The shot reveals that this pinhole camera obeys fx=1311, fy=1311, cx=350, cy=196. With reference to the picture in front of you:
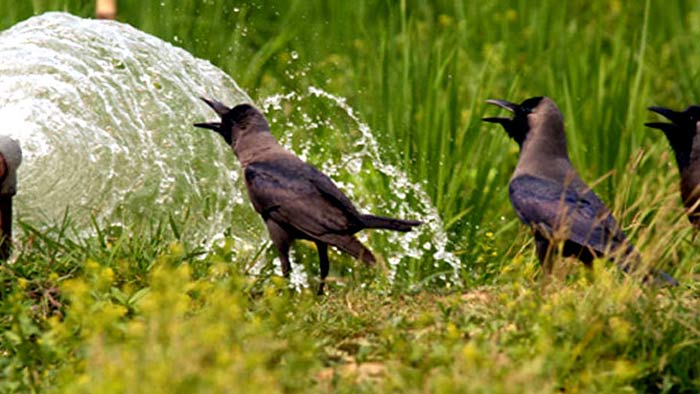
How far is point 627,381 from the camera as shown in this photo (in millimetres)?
4039

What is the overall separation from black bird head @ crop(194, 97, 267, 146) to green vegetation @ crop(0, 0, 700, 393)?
53 cm

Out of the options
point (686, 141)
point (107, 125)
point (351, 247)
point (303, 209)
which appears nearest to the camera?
point (351, 247)

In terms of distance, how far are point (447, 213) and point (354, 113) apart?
1.06 m

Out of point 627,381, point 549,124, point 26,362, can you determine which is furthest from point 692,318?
point 26,362

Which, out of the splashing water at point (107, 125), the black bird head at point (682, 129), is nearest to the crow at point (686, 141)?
the black bird head at point (682, 129)

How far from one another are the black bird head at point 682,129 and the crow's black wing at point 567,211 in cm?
83

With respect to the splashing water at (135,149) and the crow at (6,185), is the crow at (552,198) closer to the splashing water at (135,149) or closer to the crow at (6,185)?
the splashing water at (135,149)

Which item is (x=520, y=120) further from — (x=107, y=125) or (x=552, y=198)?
(x=107, y=125)

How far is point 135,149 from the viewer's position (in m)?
6.49

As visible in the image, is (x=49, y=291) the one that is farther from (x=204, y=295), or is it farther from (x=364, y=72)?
(x=364, y=72)

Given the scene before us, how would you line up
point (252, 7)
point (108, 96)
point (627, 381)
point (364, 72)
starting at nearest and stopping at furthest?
1. point (627, 381)
2. point (108, 96)
3. point (364, 72)
4. point (252, 7)

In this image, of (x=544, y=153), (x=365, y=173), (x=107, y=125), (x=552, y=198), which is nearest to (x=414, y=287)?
(x=552, y=198)

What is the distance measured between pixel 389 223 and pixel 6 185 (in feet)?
5.16

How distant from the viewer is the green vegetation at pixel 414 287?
375cm
